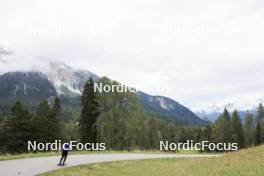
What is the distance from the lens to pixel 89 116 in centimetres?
5397

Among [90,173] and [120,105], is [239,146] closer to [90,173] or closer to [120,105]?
[120,105]

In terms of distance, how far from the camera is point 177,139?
457ft

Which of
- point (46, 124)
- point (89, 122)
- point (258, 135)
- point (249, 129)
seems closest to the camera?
point (89, 122)

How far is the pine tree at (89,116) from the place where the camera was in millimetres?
53250

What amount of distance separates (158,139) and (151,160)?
256 feet

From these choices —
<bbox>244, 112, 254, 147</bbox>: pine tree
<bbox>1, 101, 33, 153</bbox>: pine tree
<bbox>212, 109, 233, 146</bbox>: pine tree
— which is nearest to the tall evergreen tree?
<bbox>1, 101, 33, 153</bbox>: pine tree

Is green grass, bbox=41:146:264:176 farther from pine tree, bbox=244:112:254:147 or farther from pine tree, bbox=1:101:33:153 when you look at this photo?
pine tree, bbox=244:112:254:147

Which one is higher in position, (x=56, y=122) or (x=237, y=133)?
(x=56, y=122)

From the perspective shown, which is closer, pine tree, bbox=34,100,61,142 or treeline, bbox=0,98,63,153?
treeline, bbox=0,98,63,153

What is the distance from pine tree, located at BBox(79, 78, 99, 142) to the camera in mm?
53250

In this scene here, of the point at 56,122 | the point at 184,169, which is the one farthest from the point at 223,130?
the point at 184,169

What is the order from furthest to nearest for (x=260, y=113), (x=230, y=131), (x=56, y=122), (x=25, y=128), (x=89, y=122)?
(x=260, y=113) → (x=230, y=131) → (x=56, y=122) → (x=89, y=122) → (x=25, y=128)

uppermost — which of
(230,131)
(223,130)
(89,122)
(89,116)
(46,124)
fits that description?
(89,116)

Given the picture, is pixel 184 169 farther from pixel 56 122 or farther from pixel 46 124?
pixel 56 122
